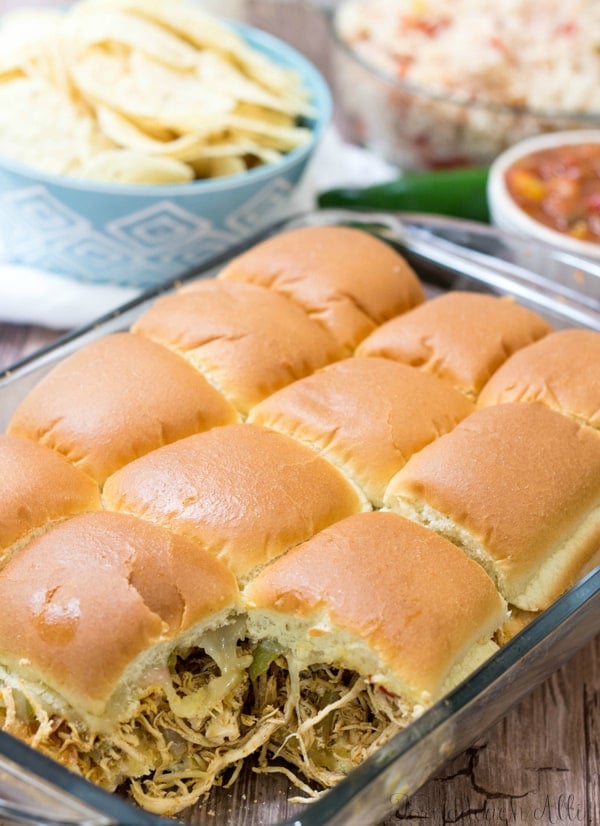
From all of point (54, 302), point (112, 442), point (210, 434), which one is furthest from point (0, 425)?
point (54, 302)

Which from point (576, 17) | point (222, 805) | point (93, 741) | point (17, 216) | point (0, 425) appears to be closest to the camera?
point (93, 741)

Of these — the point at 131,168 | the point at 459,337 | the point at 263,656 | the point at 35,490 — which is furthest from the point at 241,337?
the point at 131,168

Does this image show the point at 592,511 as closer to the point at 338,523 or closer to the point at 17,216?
the point at 338,523

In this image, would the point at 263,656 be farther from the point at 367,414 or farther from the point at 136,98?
the point at 136,98

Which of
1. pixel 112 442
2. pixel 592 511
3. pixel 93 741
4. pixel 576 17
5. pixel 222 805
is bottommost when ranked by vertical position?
pixel 222 805

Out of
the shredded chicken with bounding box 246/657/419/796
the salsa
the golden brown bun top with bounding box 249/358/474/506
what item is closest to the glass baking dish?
the shredded chicken with bounding box 246/657/419/796

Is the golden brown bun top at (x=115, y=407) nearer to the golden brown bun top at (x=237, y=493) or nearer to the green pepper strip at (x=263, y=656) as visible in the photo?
the golden brown bun top at (x=237, y=493)
